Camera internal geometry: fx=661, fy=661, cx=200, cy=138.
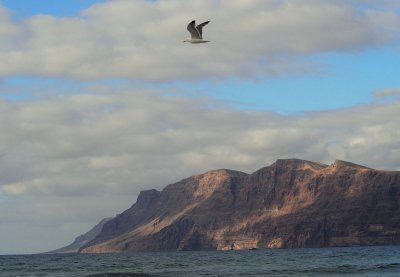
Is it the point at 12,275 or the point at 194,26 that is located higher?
the point at 194,26

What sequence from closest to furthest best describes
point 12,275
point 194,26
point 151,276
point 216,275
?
point 194,26 < point 151,276 < point 216,275 < point 12,275

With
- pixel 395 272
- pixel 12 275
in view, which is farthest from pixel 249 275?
pixel 12 275

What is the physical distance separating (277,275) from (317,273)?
565 centimetres

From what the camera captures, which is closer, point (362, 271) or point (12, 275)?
point (362, 271)

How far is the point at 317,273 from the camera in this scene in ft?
280

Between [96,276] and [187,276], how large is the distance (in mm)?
11868

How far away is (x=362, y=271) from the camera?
87.8 meters

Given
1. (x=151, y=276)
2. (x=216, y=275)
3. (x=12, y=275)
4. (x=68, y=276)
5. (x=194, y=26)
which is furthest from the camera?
(x=12, y=275)

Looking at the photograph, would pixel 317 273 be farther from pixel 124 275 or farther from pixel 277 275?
pixel 124 275

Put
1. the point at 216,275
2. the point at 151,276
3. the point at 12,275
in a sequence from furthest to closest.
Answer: the point at 12,275
the point at 216,275
the point at 151,276

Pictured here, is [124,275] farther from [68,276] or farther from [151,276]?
[68,276]

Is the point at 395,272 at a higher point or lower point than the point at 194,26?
lower

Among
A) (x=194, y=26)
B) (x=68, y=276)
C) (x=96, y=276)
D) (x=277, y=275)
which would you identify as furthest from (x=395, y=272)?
(x=194, y=26)

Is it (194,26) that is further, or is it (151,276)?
(151,276)
